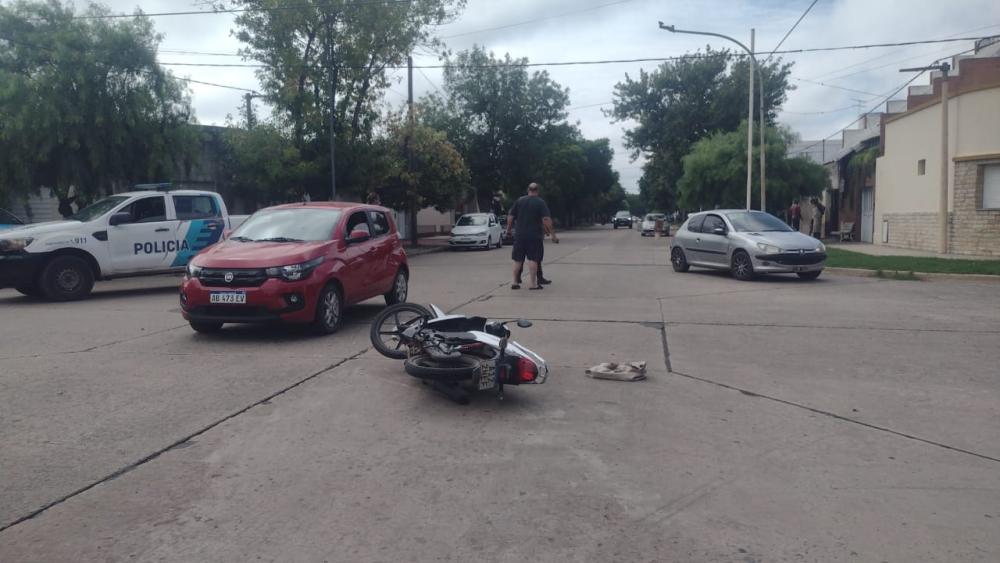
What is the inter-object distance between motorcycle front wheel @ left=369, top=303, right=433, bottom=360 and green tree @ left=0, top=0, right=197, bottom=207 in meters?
13.4

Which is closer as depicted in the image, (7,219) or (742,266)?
(742,266)

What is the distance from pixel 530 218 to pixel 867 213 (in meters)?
25.1

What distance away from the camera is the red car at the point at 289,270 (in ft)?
28.5

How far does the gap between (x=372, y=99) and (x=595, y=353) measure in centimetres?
2105

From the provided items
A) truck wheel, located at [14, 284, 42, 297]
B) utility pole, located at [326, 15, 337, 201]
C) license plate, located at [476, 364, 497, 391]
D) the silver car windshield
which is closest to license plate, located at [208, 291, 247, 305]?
license plate, located at [476, 364, 497, 391]

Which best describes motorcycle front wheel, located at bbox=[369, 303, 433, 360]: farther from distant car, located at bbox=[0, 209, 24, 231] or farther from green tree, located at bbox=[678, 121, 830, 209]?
green tree, located at bbox=[678, 121, 830, 209]

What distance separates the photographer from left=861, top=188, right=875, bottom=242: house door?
3281 centimetres

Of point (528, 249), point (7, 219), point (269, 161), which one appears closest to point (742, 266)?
point (528, 249)

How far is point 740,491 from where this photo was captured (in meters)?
4.39

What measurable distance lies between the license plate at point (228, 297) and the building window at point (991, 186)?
856 inches

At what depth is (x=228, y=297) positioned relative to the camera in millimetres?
8664

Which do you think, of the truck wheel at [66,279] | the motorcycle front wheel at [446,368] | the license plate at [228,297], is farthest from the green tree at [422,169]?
the motorcycle front wheel at [446,368]

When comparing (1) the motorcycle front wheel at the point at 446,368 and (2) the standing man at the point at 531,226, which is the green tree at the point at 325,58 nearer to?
(2) the standing man at the point at 531,226

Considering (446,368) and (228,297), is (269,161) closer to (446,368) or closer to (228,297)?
(228,297)
